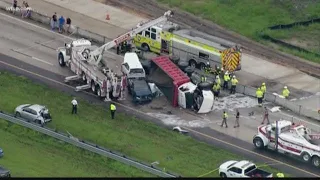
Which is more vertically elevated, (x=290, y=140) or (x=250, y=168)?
(x=290, y=140)

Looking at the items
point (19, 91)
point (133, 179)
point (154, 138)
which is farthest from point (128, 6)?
point (133, 179)

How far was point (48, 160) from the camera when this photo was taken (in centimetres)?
6931

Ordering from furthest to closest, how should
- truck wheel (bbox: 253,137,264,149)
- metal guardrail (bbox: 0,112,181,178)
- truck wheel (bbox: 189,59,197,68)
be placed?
truck wheel (bbox: 189,59,197,68), truck wheel (bbox: 253,137,264,149), metal guardrail (bbox: 0,112,181,178)

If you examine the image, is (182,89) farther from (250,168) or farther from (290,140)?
(250,168)

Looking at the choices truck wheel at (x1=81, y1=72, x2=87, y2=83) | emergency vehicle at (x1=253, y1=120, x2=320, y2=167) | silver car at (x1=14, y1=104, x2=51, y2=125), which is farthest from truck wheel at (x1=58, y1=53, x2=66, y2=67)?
emergency vehicle at (x1=253, y1=120, x2=320, y2=167)

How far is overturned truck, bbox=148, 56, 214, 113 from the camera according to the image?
256 ft

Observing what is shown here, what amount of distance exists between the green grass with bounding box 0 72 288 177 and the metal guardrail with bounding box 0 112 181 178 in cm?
188

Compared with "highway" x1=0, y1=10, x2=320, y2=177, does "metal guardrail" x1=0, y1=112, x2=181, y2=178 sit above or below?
above

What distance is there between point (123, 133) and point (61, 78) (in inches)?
430

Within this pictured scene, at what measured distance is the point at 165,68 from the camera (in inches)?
3179

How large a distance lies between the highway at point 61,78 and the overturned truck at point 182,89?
0.61 meters

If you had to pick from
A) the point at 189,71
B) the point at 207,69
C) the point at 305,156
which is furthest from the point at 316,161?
the point at 207,69

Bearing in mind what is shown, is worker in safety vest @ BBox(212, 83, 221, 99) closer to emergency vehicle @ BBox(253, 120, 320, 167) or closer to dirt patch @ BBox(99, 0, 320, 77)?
emergency vehicle @ BBox(253, 120, 320, 167)

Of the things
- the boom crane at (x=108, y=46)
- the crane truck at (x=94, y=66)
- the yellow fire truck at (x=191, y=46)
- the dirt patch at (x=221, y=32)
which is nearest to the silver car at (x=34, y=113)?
the crane truck at (x=94, y=66)
